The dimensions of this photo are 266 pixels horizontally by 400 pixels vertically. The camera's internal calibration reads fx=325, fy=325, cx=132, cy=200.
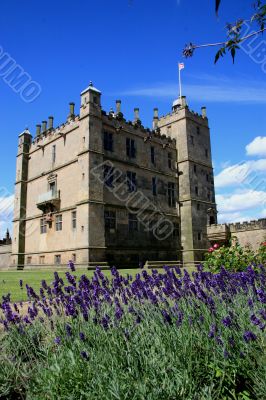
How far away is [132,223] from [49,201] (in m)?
7.36

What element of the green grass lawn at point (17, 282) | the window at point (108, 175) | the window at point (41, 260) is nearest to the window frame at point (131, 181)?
the window at point (108, 175)

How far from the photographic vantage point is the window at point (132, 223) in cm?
2741

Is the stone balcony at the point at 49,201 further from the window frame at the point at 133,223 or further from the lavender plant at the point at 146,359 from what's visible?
the lavender plant at the point at 146,359

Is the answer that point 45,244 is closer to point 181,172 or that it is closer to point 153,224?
point 153,224

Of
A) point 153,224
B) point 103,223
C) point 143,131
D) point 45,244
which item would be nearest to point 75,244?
point 103,223

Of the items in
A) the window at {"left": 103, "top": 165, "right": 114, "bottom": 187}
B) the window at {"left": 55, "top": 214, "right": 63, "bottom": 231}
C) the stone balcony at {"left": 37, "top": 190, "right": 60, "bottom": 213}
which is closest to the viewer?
the window at {"left": 103, "top": 165, "right": 114, "bottom": 187}

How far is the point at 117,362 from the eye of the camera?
3191 mm

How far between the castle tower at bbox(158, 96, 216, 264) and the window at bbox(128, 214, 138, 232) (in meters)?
6.56

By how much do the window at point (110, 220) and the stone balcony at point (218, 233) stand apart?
11.9 m

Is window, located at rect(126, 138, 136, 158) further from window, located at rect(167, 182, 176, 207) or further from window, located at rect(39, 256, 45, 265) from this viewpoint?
window, located at rect(39, 256, 45, 265)

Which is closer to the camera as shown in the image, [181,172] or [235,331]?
[235,331]

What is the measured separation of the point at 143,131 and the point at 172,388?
29.2 m

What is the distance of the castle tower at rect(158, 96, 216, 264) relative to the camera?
32.1 meters

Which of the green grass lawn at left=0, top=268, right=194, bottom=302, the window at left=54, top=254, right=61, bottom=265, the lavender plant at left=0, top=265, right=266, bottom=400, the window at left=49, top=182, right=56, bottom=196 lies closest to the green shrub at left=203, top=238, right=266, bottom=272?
the green grass lawn at left=0, top=268, right=194, bottom=302
